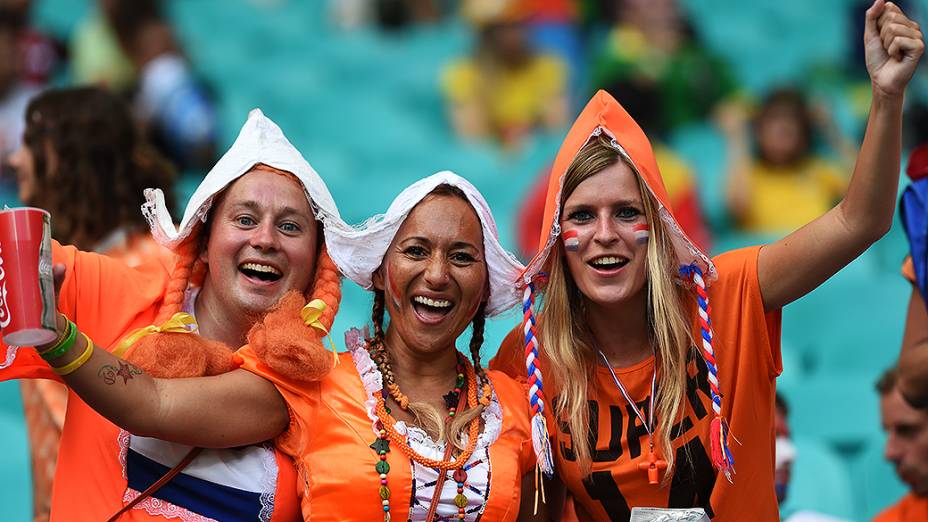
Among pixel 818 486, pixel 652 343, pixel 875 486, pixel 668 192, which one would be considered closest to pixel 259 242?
pixel 652 343

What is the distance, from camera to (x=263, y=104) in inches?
365

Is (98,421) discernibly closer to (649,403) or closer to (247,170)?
(247,170)

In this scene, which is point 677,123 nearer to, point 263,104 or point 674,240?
point 263,104

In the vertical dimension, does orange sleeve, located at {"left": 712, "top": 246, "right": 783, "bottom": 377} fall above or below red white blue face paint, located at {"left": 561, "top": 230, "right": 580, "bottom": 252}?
below

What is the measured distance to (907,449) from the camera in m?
4.50

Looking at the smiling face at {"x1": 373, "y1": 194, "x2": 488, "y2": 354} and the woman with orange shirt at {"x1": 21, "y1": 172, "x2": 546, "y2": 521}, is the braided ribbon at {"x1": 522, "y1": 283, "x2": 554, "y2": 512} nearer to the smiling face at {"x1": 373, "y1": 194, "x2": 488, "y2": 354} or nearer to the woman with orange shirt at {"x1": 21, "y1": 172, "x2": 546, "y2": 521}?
the woman with orange shirt at {"x1": 21, "y1": 172, "x2": 546, "y2": 521}

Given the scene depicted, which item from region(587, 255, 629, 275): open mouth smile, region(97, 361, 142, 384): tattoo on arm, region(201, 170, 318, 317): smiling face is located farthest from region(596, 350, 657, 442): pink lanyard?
region(97, 361, 142, 384): tattoo on arm

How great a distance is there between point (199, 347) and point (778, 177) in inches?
213

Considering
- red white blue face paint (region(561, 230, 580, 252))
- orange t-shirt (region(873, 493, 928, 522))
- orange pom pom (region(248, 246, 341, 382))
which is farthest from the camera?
orange t-shirt (region(873, 493, 928, 522))

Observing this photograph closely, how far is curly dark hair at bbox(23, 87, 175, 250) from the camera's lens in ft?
13.2

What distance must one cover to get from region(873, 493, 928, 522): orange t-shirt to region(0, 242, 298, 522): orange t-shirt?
7.97ft

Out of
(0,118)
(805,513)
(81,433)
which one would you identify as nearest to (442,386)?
(81,433)

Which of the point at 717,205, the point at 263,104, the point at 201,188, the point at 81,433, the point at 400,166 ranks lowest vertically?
the point at 81,433

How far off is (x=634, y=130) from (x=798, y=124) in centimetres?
475
